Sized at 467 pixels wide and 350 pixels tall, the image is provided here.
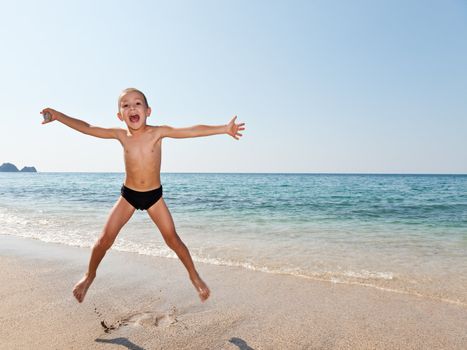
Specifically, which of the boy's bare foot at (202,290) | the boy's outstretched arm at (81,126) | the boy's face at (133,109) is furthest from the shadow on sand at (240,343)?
the boy's outstretched arm at (81,126)

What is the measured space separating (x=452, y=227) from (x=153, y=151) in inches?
442

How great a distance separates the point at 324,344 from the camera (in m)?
3.11

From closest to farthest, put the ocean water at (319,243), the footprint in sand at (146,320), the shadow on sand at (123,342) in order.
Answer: the shadow on sand at (123,342) < the footprint in sand at (146,320) < the ocean water at (319,243)

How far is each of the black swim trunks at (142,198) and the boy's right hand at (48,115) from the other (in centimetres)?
106

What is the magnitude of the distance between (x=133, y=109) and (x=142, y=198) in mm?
919

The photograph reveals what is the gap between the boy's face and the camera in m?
3.56

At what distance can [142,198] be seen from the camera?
3.72 m

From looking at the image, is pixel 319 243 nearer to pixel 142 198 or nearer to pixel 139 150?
pixel 142 198

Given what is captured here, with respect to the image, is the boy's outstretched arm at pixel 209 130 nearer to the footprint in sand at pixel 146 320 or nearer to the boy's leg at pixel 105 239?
the boy's leg at pixel 105 239

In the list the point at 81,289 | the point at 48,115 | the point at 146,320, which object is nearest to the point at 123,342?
the point at 146,320

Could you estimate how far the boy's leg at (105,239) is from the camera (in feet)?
11.9

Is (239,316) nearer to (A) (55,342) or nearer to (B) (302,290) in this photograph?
(B) (302,290)

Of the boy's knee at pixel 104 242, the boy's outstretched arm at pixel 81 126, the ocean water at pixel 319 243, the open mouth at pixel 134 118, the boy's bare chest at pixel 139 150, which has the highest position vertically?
the open mouth at pixel 134 118

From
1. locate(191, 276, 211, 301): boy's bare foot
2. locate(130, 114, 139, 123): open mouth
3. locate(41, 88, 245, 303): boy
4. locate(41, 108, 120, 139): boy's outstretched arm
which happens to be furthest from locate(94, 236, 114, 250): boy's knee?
locate(130, 114, 139, 123): open mouth
